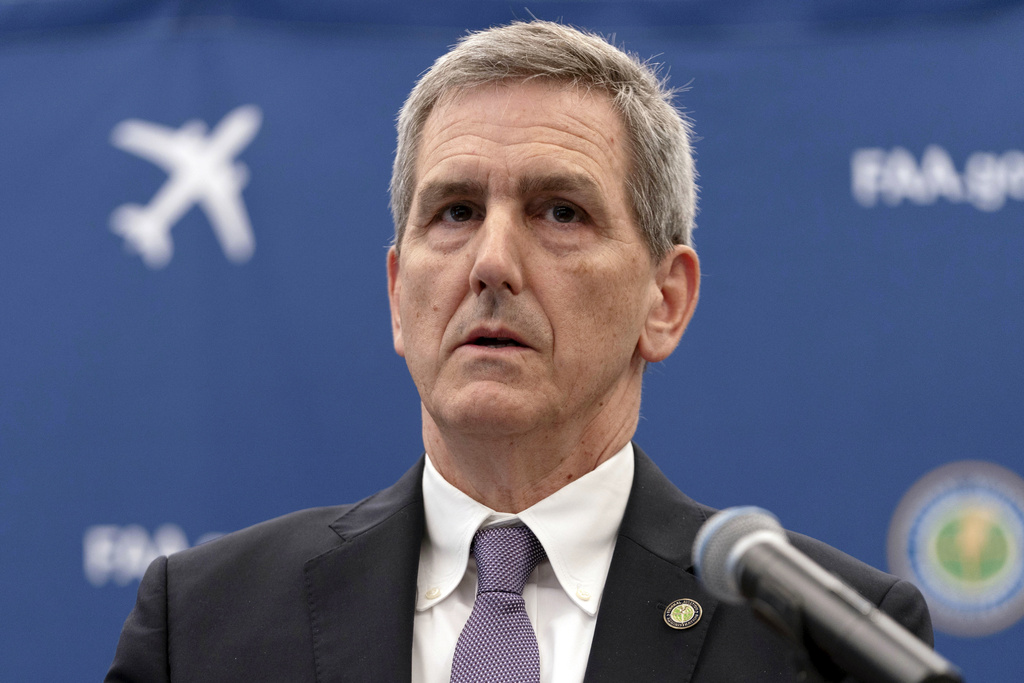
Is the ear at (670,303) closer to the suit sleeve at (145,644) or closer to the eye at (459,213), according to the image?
the eye at (459,213)

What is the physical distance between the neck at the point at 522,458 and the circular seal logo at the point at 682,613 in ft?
1.21

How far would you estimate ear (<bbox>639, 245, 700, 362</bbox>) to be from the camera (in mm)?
2199

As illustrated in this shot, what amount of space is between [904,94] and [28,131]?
2.95m

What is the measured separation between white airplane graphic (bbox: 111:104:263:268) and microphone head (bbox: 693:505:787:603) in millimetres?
2364

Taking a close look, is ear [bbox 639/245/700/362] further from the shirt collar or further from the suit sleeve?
the suit sleeve

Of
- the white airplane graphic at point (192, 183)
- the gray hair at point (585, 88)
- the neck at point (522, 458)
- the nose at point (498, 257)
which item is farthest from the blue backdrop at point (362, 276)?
the nose at point (498, 257)

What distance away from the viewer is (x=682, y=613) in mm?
1854

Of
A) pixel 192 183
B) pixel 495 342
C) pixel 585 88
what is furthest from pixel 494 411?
pixel 192 183

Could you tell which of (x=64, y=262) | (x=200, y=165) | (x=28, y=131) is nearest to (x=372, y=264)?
(x=200, y=165)

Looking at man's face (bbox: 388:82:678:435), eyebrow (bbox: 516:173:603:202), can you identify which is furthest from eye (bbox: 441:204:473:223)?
eyebrow (bbox: 516:173:603:202)

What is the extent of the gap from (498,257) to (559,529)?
0.59 metres

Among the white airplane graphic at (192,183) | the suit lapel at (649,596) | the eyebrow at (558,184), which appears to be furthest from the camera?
the white airplane graphic at (192,183)

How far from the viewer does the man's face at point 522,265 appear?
1906mm

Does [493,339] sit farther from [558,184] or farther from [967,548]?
[967,548]
